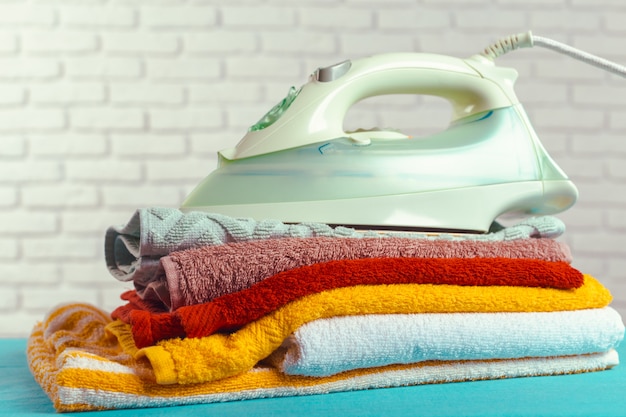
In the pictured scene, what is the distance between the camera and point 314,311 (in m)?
0.62

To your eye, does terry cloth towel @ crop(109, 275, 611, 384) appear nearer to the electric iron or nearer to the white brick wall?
the electric iron

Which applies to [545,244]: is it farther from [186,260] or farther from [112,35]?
[112,35]

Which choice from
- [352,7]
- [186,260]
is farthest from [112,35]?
[186,260]

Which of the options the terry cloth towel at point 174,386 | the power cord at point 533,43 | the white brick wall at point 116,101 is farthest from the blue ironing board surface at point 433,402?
the white brick wall at point 116,101

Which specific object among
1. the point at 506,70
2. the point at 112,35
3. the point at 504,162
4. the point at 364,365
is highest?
the point at 112,35

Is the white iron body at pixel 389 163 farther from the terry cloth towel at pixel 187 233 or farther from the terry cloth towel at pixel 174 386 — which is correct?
the terry cloth towel at pixel 174 386

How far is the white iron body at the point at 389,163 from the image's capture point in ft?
2.74

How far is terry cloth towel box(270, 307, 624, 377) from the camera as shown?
0.62 meters

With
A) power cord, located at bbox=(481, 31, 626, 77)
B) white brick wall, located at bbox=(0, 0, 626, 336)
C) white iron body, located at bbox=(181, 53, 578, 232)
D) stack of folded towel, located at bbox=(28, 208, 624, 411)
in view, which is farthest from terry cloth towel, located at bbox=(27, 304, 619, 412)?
white brick wall, located at bbox=(0, 0, 626, 336)

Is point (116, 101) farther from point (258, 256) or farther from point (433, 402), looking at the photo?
point (433, 402)

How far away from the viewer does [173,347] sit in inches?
23.0

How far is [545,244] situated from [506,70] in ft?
0.97

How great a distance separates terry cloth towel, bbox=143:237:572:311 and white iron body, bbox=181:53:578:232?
12 cm

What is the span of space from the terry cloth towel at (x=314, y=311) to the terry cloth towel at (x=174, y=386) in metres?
0.02
